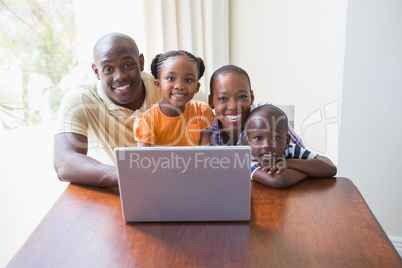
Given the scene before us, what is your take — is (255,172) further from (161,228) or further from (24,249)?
(24,249)

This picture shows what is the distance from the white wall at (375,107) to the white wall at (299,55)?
1.27ft

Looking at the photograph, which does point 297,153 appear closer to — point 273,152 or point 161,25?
point 273,152

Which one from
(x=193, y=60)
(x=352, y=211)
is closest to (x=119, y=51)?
(x=193, y=60)

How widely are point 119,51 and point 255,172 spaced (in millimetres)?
768

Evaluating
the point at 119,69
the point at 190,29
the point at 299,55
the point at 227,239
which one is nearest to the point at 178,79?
the point at 119,69

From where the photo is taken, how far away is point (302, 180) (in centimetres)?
130

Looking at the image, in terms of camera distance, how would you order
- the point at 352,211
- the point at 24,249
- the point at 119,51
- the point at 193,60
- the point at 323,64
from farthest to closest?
the point at 323,64
the point at 119,51
the point at 193,60
the point at 352,211
the point at 24,249

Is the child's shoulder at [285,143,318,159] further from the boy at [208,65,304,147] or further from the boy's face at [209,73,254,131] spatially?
the boy's face at [209,73,254,131]

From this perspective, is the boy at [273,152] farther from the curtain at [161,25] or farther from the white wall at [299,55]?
the white wall at [299,55]

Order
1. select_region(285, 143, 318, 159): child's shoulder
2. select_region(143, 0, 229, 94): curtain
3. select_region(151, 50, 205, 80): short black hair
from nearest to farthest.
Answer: select_region(285, 143, 318, 159): child's shoulder, select_region(151, 50, 205, 80): short black hair, select_region(143, 0, 229, 94): curtain

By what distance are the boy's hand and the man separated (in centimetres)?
59

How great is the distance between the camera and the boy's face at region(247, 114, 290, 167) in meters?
1.31

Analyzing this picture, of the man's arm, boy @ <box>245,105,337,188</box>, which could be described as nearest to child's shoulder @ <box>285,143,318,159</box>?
boy @ <box>245,105,337,188</box>

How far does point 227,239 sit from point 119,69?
3.13ft
